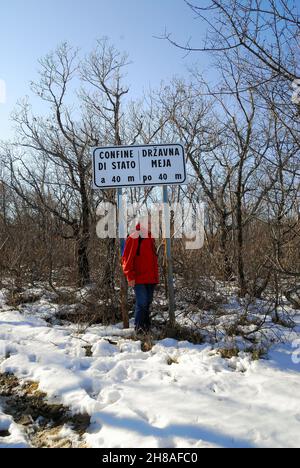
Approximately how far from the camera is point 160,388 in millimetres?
3389

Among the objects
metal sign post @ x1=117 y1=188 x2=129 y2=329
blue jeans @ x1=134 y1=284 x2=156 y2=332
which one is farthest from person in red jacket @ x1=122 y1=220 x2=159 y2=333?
metal sign post @ x1=117 y1=188 x2=129 y2=329

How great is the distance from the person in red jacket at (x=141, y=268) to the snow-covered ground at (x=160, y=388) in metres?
0.35

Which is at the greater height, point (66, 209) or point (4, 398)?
point (66, 209)

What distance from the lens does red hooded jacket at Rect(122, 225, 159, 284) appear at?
5.14 metres

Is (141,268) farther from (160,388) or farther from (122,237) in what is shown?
(160,388)

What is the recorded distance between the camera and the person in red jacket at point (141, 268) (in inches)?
204

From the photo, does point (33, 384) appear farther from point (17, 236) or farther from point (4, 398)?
point (17, 236)

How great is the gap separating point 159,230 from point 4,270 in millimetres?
3587

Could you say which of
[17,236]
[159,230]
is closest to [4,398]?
[159,230]

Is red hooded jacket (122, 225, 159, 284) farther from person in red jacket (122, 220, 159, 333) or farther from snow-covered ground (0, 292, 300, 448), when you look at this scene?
snow-covered ground (0, 292, 300, 448)

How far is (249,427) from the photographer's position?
8.67 feet

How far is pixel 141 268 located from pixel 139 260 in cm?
12

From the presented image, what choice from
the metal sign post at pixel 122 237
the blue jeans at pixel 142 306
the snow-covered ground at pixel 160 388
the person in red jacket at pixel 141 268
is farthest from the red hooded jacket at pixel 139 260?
the snow-covered ground at pixel 160 388
